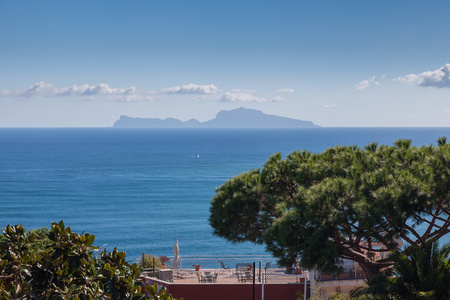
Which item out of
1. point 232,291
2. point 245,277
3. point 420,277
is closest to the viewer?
point 420,277

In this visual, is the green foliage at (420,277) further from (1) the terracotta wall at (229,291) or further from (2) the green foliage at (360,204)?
(1) the terracotta wall at (229,291)

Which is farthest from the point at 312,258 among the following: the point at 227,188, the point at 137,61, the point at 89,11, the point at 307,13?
the point at 137,61

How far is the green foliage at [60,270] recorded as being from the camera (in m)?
6.90

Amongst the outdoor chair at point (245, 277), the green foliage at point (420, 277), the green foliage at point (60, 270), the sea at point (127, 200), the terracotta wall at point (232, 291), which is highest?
the green foliage at point (60, 270)

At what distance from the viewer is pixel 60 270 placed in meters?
6.96

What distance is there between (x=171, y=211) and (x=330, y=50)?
29710 mm

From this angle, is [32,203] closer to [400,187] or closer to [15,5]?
[15,5]

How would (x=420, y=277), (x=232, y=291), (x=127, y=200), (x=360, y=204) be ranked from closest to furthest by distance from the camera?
(x=420, y=277), (x=360, y=204), (x=232, y=291), (x=127, y=200)

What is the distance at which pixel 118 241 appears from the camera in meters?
51.1

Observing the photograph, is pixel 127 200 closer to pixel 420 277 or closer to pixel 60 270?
pixel 420 277

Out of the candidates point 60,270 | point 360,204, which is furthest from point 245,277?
point 60,270

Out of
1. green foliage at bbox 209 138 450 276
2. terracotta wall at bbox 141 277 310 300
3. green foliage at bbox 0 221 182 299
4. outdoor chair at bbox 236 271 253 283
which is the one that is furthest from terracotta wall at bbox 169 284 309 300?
green foliage at bbox 0 221 182 299

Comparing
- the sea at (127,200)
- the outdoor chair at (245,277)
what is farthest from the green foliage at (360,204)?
the sea at (127,200)

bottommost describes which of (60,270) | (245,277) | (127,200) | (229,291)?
(127,200)
